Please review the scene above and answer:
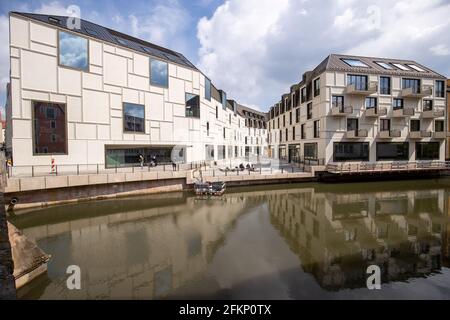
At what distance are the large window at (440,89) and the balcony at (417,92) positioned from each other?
1489 mm

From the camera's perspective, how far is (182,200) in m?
14.8

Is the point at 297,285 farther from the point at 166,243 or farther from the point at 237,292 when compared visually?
the point at 166,243

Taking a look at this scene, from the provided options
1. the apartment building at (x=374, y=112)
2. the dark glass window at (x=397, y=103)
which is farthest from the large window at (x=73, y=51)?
the dark glass window at (x=397, y=103)

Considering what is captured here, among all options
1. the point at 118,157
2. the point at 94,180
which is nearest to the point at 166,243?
the point at 94,180

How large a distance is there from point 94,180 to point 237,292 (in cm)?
1231

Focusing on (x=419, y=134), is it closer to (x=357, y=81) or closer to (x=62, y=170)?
(x=357, y=81)

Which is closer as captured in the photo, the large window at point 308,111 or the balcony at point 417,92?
the balcony at point 417,92

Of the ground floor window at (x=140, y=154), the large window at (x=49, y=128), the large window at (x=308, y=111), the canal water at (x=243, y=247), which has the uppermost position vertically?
the large window at (x=308, y=111)

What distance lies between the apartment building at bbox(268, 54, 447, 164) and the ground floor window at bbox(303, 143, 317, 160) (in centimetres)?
11

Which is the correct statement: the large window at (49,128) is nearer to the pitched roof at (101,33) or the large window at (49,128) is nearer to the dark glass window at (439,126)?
the pitched roof at (101,33)

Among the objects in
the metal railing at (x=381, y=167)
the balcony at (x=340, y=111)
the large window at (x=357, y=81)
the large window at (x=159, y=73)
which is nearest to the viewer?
the large window at (x=159, y=73)

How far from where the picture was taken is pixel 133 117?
1903 centimetres

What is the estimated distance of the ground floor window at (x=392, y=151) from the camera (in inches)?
933

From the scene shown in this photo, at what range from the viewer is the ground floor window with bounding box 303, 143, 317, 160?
82.5ft
